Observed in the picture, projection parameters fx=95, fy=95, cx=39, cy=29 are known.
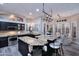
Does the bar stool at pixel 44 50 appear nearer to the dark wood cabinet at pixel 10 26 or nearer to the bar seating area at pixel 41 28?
the bar seating area at pixel 41 28

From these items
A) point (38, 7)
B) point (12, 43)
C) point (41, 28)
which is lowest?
point (12, 43)

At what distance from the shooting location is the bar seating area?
1.83 metres

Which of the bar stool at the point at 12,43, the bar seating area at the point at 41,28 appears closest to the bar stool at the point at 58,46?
the bar seating area at the point at 41,28

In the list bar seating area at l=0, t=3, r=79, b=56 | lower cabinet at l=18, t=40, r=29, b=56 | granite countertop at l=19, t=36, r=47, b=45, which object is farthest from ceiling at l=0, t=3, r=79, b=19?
lower cabinet at l=18, t=40, r=29, b=56

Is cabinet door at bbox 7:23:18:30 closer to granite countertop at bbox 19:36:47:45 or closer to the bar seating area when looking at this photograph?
the bar seating area

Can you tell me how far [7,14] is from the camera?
1812 mm

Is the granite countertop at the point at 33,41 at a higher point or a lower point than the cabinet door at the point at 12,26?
lower

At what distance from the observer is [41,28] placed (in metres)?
1.92

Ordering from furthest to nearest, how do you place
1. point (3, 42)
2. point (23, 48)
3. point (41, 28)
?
point (23, 48)
point (41, 28)
point (3, 42)

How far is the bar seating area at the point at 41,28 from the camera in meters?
1.83

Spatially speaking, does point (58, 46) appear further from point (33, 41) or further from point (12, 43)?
point (12, 43)

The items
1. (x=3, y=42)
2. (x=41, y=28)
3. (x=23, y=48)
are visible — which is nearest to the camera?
(x=3, y=42)

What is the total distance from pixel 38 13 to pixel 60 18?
446 mm

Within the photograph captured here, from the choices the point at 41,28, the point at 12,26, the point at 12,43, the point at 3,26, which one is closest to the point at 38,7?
the point at 41,28
